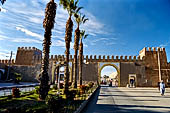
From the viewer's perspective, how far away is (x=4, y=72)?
28.1 m

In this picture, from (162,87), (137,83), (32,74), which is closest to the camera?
(162,87)

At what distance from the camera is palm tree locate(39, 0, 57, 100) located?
8.06 metres

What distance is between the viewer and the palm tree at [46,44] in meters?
8.06

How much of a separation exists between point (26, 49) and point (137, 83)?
24575 mm

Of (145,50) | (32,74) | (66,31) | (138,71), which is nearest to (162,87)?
(66,31)

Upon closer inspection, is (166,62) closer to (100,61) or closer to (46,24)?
(100,61)

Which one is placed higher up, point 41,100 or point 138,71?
point 138,71

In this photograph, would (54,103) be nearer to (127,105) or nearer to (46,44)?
(127,105)

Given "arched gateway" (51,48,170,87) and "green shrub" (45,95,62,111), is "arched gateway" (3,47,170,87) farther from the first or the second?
"green shrub" (45,95,62,111)

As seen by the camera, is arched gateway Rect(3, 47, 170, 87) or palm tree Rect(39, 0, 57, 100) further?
arched gateway Rect(3, 47, 170, 87)

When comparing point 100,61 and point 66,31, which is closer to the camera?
point 66,31

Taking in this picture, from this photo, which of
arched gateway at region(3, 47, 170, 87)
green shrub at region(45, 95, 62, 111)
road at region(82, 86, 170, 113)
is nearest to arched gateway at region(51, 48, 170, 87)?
arched gateway at region(3, 47, 170, 87)

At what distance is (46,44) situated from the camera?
8664 mm

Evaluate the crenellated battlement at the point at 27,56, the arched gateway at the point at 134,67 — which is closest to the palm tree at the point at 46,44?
Result: the arched gateway at the point at 134,67
